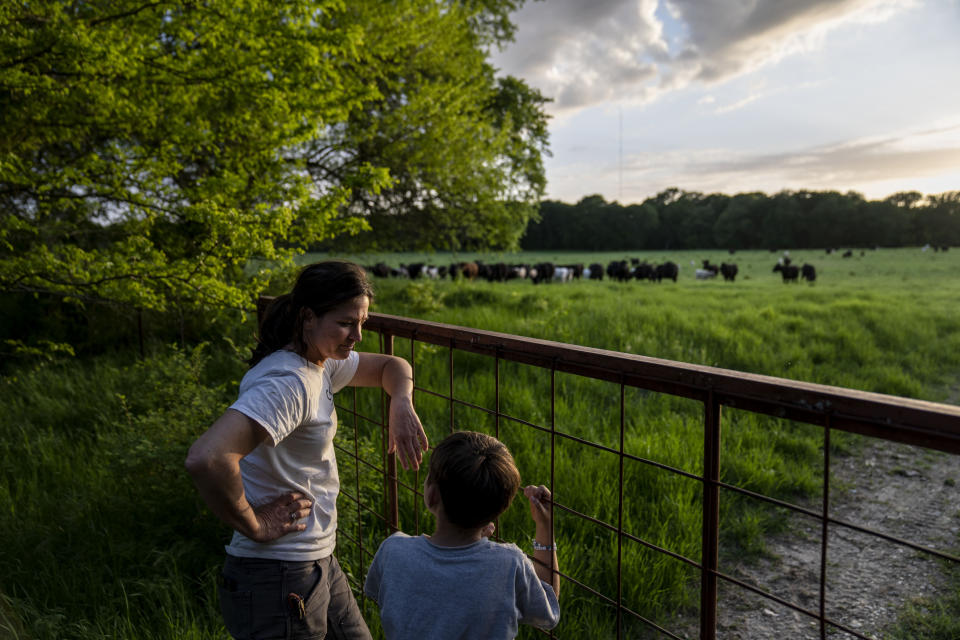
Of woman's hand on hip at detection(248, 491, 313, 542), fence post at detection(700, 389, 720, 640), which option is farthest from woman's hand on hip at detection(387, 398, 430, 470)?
fence post at detection(700, 389, 720, 640)

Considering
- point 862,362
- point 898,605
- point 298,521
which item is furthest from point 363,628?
point 862,362

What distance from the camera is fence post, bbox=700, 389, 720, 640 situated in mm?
1418

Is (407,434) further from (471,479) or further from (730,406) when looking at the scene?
(730,406)

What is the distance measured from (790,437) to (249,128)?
618 centimetres

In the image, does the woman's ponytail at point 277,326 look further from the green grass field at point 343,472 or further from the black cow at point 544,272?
the black cow at point 544,272

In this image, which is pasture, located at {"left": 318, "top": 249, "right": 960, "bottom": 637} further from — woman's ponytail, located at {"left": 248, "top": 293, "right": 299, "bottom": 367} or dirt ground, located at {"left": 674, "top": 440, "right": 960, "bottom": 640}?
woman's ponytail, located at {"left": 248, "top": 293, "right": 299, "bottom": 367}

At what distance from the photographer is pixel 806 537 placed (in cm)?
439

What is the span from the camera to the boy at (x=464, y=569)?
1410 millimetres

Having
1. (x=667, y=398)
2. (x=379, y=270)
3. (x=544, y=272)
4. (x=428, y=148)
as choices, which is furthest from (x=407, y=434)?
(x=379, y=270)

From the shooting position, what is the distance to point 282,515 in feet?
5.86

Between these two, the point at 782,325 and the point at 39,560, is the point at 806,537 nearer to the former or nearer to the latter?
the point at 39,560

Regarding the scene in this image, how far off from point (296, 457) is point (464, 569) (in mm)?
733

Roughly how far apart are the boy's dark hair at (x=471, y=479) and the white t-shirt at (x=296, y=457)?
1.54ft

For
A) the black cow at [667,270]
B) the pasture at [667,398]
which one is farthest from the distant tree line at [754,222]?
the pasture at [667,398]
